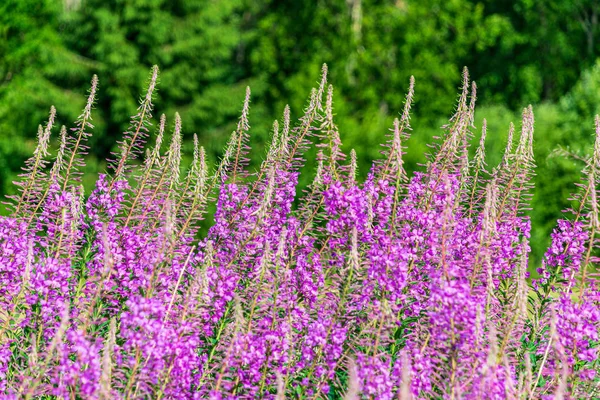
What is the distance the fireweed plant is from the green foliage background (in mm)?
17259

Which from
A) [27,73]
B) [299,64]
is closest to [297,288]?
[27,73]

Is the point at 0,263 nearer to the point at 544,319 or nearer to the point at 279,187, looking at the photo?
the point at 279,187

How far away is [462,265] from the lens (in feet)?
16.5

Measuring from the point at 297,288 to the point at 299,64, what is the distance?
2935 centimetres

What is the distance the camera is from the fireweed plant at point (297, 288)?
4.06 meters

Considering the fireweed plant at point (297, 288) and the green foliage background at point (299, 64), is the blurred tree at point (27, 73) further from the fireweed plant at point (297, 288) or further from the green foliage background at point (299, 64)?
the fireweed plant at point (297, 288)

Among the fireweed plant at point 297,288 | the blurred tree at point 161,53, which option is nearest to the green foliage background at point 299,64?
the blurred tree at point 161,53

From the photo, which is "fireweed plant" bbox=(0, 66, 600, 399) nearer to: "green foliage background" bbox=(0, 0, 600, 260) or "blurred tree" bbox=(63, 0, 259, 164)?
"green foliage background" bbox=(0, 0, 600, 260)

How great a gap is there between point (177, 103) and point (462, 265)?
28.4 metres

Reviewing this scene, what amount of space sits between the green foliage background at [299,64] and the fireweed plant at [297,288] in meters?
17.3

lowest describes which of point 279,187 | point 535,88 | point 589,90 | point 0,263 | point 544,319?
point 0,263

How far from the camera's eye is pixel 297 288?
513 cm

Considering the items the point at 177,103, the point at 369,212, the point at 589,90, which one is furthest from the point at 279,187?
the point at 177,103

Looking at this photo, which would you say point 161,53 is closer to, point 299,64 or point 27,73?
point 299,64
